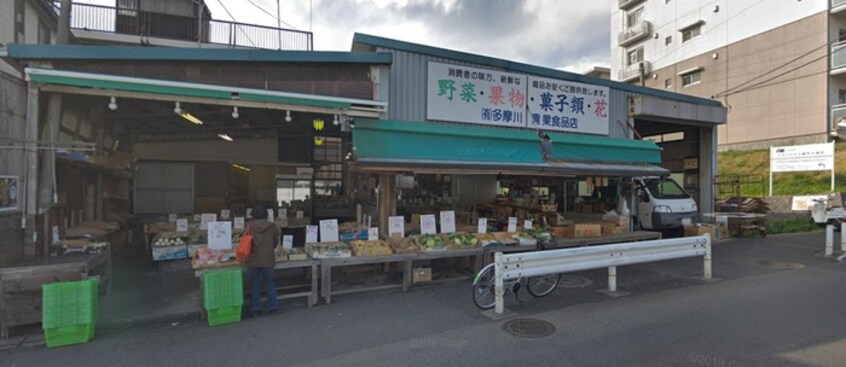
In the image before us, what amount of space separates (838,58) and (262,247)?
93.3 feet

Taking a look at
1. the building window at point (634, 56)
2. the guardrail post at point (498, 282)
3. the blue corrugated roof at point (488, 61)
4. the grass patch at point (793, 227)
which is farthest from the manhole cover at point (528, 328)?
the building window at point (634, 56)

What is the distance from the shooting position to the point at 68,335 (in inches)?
172

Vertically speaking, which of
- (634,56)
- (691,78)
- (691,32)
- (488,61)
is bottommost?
(488,61)

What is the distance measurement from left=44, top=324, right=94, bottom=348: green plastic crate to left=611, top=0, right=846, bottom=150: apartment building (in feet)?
81.7

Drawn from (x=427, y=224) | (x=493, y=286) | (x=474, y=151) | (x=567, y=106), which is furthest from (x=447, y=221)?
(x=567, y=106)

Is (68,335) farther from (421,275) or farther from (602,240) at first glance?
(602,240)

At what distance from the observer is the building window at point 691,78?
89.7ft

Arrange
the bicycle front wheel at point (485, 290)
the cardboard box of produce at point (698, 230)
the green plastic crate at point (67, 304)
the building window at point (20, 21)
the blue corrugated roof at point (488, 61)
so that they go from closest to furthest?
1. the green plastic crate at point (67, 304)
2. the bicycle front wheel at point (485, 290)
3. the blue corrugated roof at point (488, 61)
4. the building window at point (20, 21)
5. the cardboard box of produce at point (698, 230)

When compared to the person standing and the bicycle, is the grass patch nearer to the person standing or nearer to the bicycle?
the bicycle

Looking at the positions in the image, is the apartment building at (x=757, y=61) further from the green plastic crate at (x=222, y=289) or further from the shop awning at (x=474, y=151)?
the green plastic crate at (x=222, y=289)

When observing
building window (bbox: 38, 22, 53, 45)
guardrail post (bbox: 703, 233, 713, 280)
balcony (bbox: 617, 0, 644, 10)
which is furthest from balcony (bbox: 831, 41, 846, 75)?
building window (bbox: 38, 22, 53, 45)

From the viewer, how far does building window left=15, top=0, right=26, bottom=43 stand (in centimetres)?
901

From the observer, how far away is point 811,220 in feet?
49.4

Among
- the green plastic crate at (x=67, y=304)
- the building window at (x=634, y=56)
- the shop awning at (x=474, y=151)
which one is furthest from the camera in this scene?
the building window at (x=634, y=56)
